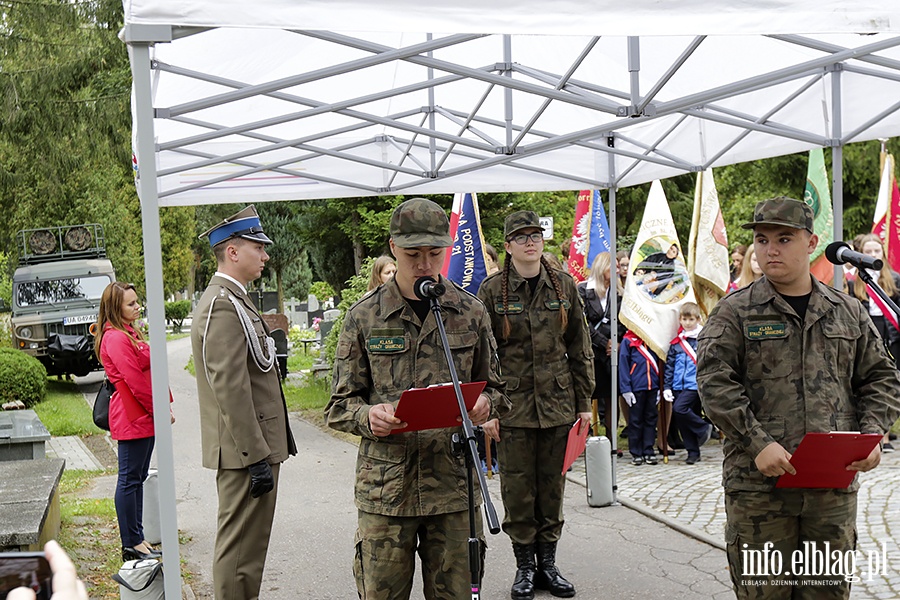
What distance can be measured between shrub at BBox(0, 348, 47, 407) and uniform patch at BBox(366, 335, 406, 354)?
13.5 m

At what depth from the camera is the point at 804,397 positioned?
3.94 m

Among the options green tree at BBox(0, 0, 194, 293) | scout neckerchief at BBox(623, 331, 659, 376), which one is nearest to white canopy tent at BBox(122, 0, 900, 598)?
scout neckerchief at BBox(623, 331, 659, 376)

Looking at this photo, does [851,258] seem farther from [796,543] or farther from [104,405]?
[104,405]

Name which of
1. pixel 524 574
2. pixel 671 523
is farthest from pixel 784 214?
pixel 671 523

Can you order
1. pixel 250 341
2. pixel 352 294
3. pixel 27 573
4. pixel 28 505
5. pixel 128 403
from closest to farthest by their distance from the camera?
pixel 27 573 < pixel 250 341 < pixel 28 505 < pixel 128 403 < pixel 352 294

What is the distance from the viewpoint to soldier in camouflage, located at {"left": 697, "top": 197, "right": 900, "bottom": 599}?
12.9 feet

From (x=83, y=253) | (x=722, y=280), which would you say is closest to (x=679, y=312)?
(x=722, y=280)

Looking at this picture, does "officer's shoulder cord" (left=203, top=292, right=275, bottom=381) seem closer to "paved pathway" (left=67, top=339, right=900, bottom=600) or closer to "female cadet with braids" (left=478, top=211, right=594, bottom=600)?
"female cadet with braids" (left=478, top=211, right=594, bottom=600)

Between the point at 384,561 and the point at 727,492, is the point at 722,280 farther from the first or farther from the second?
the point at 384,561

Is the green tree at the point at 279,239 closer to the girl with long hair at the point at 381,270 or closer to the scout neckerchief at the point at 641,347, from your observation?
the scout neckerchief at the point at 641,347

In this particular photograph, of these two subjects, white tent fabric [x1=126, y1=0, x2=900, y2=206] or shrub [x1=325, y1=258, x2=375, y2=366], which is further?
shrub [x1=325, y1=258, x2=375, y2=366]

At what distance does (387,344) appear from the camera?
13.3ft

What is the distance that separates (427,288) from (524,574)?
272 cm

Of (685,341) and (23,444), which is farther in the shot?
(685,341)
